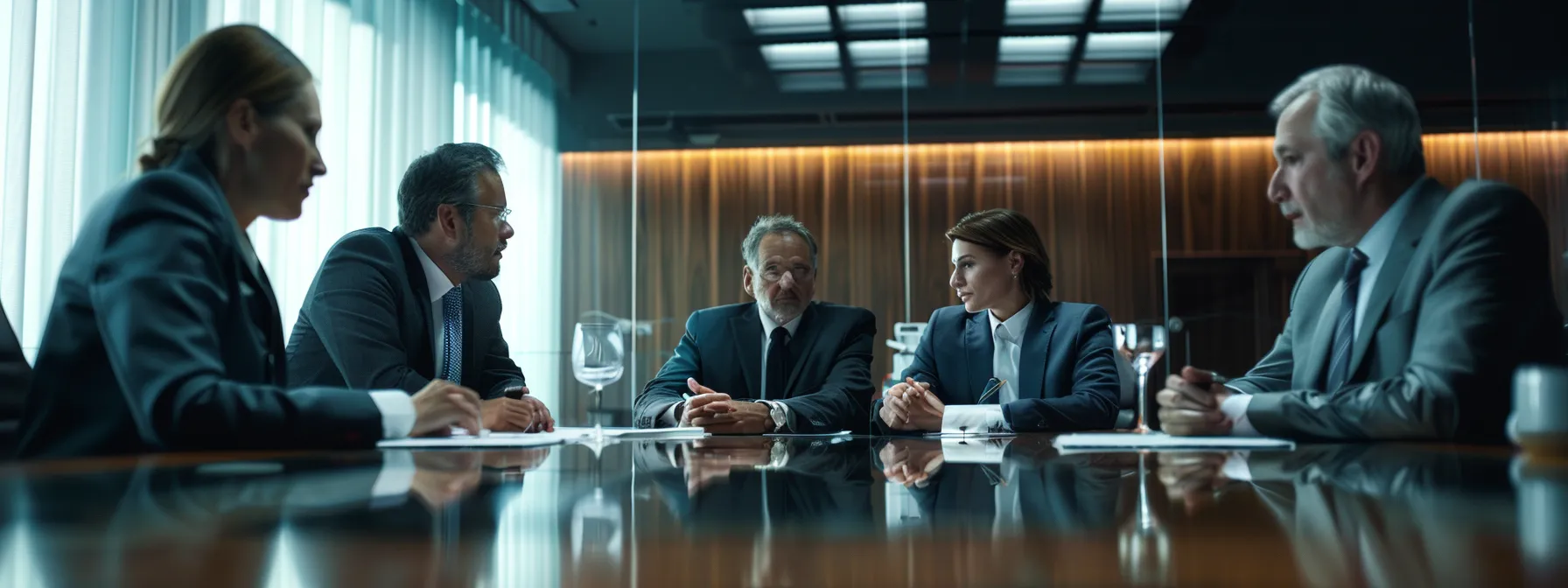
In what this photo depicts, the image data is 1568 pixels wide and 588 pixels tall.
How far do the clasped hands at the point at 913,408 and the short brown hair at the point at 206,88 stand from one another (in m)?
1.40

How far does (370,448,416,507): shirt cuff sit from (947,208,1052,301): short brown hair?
2063mm

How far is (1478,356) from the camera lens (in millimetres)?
1564

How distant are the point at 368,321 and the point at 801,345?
1.27m

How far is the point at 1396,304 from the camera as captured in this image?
67.0 inches

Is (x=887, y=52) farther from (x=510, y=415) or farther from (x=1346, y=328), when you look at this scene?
(x=510, y=415)

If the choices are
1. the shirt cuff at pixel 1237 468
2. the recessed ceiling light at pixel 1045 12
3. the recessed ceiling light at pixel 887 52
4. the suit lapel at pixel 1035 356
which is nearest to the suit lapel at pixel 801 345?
the suit lapel at pixel 1035 356

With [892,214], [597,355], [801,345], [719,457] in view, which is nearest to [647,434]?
[597,355]

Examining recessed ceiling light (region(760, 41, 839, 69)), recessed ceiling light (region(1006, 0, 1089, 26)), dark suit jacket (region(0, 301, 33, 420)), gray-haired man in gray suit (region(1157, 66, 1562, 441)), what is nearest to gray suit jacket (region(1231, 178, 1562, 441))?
gray-haired man in gray suit (region(1157, 66, 1562, 441))

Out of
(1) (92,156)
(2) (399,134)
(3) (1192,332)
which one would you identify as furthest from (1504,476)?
(3) (1192,332)

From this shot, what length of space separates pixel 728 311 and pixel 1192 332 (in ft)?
11.4

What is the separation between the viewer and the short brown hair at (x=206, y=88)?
1.58 m

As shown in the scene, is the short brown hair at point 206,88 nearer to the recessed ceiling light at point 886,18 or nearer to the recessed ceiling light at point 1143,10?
the recessed ceiling light at point 886,18

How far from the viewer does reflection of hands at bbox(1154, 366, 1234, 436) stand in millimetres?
1642

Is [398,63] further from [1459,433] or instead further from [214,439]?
[1459,433]
